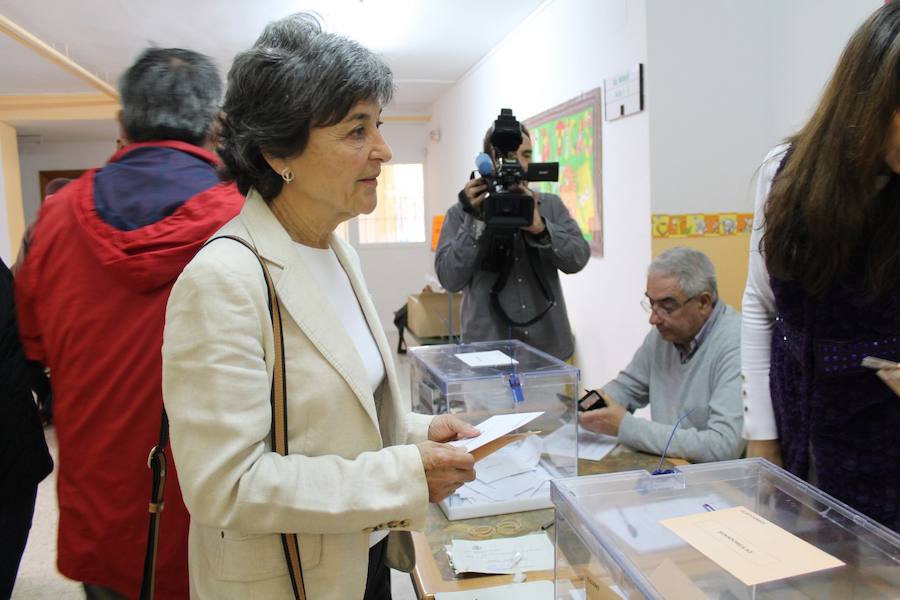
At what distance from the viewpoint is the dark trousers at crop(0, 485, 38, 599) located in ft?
5.39

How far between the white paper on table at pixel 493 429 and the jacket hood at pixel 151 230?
57 centimetres

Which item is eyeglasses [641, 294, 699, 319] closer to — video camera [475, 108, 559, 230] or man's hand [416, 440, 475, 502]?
video camera [475, 108, 559, 230]

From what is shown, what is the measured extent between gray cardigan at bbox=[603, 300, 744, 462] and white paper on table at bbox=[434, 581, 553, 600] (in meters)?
0.76

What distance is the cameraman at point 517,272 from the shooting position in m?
2.53

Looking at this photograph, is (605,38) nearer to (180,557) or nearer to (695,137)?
(695,137)

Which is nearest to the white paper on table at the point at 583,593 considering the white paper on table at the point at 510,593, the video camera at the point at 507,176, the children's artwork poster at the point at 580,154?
the white paper on table at the point at 510,593

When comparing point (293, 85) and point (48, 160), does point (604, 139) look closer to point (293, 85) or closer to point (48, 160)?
point (293, 85)

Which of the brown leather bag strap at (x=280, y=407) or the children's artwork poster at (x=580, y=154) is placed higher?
the children's artwork poster at (x=580, y=154)

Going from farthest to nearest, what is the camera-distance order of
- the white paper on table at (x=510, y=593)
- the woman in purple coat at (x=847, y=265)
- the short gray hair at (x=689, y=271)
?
Result: the short gray hair at (x=689, y=271) → the white paper on table at (x=510, y=593) → the woman in purple coat at (x=847, y=265)

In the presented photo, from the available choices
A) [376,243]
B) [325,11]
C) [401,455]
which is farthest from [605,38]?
[376,243]

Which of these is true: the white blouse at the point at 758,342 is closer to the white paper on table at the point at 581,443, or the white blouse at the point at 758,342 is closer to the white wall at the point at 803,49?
the white paper on table at the point at 581,443

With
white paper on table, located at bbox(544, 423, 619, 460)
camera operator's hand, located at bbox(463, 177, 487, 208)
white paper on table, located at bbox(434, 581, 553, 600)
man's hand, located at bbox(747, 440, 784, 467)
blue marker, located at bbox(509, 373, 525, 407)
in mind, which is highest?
camera operator's hand, located at bbox(463, 177, 487, 208)

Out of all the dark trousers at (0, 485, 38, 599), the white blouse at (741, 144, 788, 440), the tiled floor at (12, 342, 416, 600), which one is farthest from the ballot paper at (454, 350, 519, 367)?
the tiled floor at (12, 342, 416, 600)

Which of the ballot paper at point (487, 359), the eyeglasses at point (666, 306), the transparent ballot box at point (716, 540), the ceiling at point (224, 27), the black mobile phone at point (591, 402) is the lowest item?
the black mobile phone at point (591, 402)
